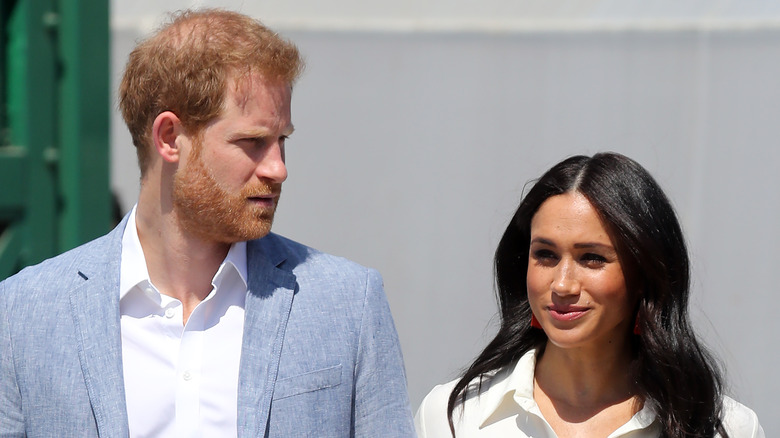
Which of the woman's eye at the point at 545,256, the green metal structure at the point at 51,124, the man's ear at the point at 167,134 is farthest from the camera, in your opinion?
the green metal structure at the point at 51,124

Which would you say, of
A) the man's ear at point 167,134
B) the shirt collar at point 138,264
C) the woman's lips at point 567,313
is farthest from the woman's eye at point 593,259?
the man's ear at point 167,134

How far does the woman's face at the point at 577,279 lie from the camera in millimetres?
2389

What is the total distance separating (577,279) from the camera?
238 centimetres

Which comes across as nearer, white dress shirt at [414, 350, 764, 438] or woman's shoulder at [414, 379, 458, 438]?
white dress shirt at [414, 350, 764, 438]

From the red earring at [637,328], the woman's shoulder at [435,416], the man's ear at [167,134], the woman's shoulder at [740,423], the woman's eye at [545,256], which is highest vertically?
the man's ear at [167,134]

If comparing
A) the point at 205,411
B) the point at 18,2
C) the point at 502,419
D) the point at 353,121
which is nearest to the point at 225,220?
the point at 205,411

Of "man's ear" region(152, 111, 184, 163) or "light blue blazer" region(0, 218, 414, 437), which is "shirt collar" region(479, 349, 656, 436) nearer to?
"light blue blazer" region(0, 218, 414, 437)

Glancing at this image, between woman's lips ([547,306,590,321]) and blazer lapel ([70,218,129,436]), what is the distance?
99 cm

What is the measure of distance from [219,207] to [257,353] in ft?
1.05

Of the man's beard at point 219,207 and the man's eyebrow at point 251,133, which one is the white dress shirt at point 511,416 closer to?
the man's beard at point 219,207

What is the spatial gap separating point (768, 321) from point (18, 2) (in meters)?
3.33

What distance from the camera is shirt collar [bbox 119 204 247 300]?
2250 millimetres

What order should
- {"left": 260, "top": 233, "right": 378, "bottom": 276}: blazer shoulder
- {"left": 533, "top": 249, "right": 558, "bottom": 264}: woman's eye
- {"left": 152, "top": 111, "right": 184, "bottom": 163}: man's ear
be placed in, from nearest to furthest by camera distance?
{"left": 152, "top": 111, "right": 184, "bottom": 163}: man's ear < {"left": 260, "top": 233, "right": 378, "bottom": 276}: blazer shoulder < {"left": 533, "top": 249, "right": 558, "bottom": 264}: woman's eye

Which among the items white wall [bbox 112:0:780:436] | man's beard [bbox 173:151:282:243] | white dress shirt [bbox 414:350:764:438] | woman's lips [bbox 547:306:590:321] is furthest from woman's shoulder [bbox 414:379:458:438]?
white wall [bbox 112:0:780:436]
